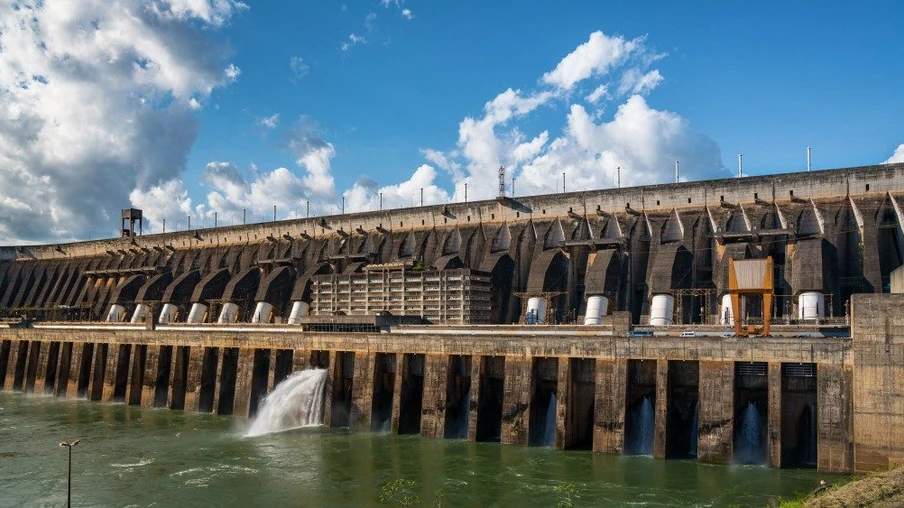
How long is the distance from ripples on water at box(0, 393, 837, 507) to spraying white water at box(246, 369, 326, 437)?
176cm

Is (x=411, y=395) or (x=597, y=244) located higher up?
(x=597, y=244)

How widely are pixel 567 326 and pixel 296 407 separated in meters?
17.6

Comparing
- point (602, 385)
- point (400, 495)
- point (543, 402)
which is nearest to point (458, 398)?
point (543, 402)

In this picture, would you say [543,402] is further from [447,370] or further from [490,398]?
[447,370]

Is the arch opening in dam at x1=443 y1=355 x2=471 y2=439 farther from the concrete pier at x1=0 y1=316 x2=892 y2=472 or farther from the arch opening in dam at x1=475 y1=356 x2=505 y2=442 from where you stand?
the arch opening in dam at x1=475 y1=356 x2=505 y2=442

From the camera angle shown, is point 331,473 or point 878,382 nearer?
point 878,382

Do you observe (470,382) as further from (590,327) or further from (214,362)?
(214,362)

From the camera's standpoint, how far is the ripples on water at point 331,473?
1160 inches

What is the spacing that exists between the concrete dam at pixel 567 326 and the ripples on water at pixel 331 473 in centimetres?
192

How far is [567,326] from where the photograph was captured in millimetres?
42031

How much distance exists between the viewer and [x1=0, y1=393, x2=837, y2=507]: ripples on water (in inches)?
1160

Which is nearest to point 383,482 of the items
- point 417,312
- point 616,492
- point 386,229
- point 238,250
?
point 616,492

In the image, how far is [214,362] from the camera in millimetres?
55250

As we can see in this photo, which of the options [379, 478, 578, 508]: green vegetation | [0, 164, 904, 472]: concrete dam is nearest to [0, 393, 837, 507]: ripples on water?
[379, 478, 578, 508]: green vegetation
